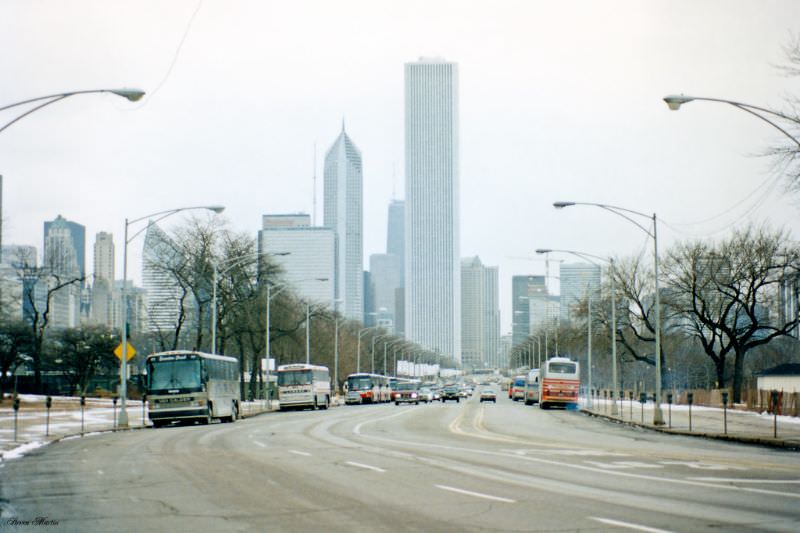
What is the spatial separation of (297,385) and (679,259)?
3052 cm

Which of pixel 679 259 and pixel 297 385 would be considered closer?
pixel 297 385

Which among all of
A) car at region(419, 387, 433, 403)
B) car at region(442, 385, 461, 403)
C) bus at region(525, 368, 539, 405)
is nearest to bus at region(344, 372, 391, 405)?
car at region(419, 387, 433, 403)

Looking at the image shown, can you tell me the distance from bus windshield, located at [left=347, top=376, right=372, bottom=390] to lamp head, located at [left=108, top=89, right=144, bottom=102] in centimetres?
6511

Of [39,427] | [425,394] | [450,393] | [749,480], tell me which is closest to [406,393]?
[425,394]

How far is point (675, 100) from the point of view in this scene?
27594mm

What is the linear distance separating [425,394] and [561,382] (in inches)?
1210

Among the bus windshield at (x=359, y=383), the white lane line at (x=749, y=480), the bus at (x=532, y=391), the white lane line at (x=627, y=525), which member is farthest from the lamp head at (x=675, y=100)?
the bus windshield at (x=359, y=383)

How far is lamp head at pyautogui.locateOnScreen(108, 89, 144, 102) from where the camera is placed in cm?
2483

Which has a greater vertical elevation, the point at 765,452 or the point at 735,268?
the point at 735,268

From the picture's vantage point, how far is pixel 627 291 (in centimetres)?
8400

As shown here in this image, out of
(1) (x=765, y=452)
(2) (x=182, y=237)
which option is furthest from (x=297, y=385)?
(1) (x=765, y=452)

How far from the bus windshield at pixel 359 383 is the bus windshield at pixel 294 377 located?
20117mm

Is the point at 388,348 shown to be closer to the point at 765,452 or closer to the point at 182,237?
the point at 182,237

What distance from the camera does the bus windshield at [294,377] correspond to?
2694 inches
